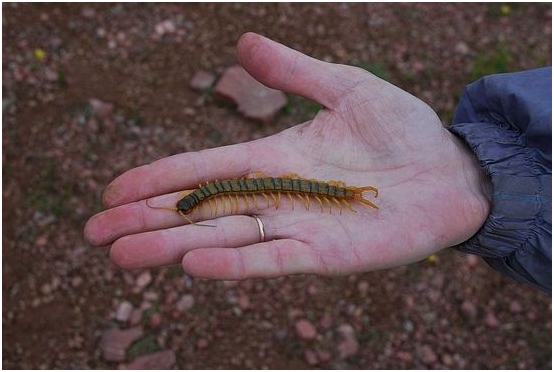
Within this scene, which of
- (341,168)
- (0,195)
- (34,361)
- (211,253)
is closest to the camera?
(211,253)

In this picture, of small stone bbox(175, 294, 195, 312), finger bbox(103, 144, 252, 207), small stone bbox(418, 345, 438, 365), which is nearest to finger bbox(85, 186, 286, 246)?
finger bbox(103, 144, 252, 207)

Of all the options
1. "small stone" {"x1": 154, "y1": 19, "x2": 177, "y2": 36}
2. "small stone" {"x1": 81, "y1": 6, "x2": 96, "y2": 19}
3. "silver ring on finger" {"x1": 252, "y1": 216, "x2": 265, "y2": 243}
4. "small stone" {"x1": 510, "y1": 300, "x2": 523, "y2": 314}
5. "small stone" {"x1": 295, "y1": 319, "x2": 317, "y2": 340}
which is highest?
"small stone" {"x1": 81, "y1": 6, "x2": 96, "y2": 19}

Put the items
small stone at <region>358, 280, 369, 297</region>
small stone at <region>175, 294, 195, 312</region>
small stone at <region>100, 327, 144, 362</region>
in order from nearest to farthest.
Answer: small stone at <region>100, 327, 144, 362</region> → small stone at <region>175, 294, 195, 312</region> → small stone at <region>358, 280, 369, 297</region>

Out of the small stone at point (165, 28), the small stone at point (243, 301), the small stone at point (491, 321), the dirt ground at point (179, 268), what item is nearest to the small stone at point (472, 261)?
the dirt ground at point (179, 268)

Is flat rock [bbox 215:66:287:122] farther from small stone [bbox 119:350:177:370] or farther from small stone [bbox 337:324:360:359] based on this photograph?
small stone [bbox 119:350:177:370]

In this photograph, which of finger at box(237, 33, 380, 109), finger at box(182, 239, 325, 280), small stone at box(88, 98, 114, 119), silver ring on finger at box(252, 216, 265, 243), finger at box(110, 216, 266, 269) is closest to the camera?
finger at box(182, 239, 325, 280)

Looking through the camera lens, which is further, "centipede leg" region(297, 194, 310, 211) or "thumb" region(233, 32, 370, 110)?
"thumb" region(233, 32, 370, 110)

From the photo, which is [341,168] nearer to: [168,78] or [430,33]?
[168,78]

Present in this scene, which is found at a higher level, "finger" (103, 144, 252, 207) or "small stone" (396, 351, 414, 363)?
"finger" (103, 144, 252, 207)

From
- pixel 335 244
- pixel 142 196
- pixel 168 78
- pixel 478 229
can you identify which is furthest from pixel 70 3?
pixel 478 229
